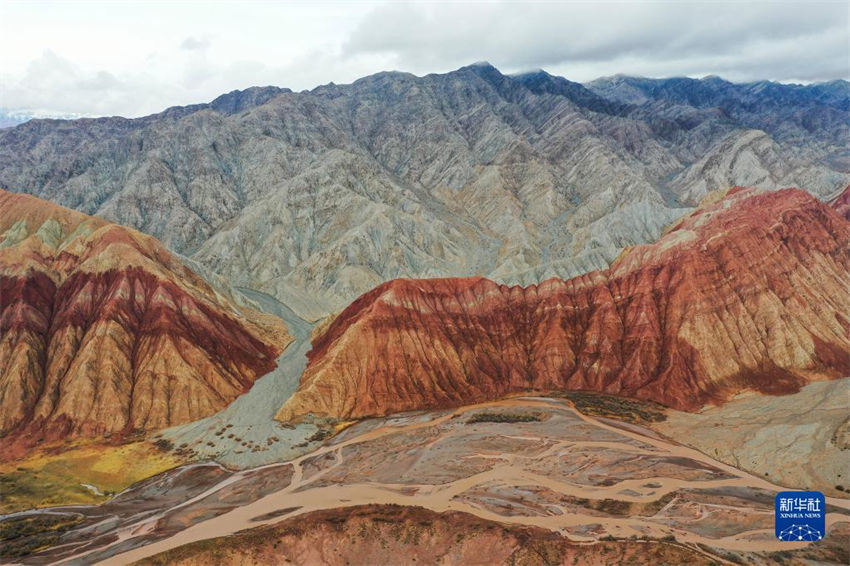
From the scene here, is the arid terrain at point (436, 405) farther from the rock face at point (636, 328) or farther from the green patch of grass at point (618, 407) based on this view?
the green patch of grass at point (618, 407)


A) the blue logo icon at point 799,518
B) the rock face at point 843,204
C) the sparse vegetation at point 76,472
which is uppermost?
the rock face at point 843,204

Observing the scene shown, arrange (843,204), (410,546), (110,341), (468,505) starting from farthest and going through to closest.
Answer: (843,204), (110,341), (468,505), (410,546)

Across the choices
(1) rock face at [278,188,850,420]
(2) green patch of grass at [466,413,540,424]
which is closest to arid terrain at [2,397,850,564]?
(2) green patch of grass at [466,413,540,424]

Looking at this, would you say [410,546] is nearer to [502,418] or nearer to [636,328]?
[502,418]

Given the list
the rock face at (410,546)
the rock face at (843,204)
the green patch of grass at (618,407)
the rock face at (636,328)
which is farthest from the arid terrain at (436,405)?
the rock face at (843,204)

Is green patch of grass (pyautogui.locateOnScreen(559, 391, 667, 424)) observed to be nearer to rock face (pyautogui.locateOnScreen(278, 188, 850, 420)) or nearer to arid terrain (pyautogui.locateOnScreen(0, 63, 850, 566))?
arid terrain (pyautogui.locateOnScreen(0, 63, 850, 566))

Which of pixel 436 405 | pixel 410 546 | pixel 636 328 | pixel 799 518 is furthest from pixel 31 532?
pixel 636 328
